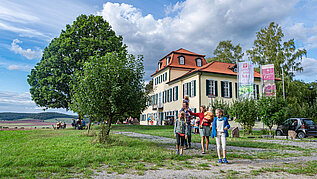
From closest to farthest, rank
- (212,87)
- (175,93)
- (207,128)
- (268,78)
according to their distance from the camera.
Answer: (207,128) < (268,78) < (212,87) < (175,93)

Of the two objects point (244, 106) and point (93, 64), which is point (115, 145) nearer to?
point (93, 64)

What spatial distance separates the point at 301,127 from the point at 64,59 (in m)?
22.6

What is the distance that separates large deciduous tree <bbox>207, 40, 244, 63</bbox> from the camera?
45156 millimetres

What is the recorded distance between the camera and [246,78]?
25.6m

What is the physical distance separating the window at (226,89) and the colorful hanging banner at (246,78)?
16.8 feet

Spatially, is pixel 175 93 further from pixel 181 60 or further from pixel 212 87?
pixel 212 87

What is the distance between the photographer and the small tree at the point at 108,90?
10219 millimetres

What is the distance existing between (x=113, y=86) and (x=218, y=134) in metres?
5.02

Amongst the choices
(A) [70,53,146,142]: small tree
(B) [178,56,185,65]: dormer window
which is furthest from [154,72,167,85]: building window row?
(A) [70,53,146,142]: small tree

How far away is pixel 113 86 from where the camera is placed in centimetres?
1019

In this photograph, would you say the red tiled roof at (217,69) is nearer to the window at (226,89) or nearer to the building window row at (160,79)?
the window at (226,89)

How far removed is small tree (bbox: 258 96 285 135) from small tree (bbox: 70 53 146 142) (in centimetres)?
1160

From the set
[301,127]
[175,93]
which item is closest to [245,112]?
[301,127]

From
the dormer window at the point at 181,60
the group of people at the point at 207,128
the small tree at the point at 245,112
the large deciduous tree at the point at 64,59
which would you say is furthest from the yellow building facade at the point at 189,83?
the group of people at the point at 207,128
